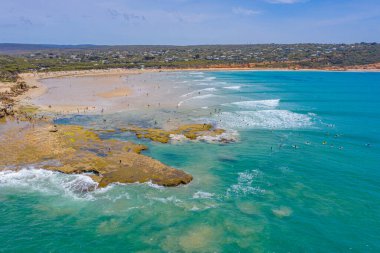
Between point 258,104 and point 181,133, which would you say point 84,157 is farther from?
point 258,104

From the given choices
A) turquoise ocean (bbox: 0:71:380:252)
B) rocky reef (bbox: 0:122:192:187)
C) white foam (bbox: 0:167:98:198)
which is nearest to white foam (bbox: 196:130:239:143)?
turquoise ocean (bbox: 0:71:380:252)

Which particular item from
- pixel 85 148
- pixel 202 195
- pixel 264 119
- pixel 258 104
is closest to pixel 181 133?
pixel 85 148

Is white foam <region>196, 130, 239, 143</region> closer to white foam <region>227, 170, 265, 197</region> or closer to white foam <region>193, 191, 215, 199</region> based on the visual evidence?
white foam <region>227, 170, 265, 197</region>

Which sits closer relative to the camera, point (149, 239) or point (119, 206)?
point (149, 239)

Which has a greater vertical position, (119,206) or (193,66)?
(193,66)

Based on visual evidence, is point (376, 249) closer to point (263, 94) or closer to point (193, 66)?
point (263, 94)

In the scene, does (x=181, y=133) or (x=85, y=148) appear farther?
A: (x=181, y=133)

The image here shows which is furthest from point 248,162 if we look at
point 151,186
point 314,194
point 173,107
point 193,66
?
point 193,66
